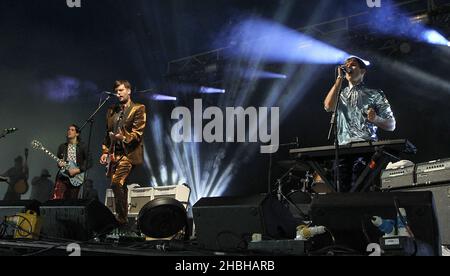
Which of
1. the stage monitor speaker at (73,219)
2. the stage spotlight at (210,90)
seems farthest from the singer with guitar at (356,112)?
the stage spotlight at (210,90)

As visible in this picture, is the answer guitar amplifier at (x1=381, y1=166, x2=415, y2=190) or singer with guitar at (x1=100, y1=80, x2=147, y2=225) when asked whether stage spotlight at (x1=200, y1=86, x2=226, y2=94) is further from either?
guitar amplifier at (x1=381, y1=166, x2=415, y2=190)

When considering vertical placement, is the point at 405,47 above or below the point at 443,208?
above

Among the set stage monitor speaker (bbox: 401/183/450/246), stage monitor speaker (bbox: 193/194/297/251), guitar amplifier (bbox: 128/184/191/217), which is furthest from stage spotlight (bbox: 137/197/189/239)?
guitar amplifier (bbox: 128/184/191/217)

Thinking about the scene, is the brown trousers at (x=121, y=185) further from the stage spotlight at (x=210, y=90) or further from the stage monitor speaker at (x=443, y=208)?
the stage spotlight at (x=210, y=90)

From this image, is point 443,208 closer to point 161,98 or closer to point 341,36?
point 341,36

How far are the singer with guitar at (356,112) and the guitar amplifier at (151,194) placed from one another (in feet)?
12.3

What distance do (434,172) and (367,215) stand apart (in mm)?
2048

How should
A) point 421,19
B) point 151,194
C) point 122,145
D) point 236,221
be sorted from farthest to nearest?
point 151,194, point 421,19, point 122,145, point 236,221

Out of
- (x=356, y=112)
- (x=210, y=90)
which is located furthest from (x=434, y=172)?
(x=210, y=90)

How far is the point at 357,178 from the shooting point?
3.68 meters

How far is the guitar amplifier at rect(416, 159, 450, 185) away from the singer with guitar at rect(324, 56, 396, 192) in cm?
59

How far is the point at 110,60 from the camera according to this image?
9.55m
